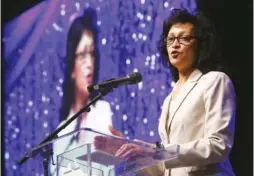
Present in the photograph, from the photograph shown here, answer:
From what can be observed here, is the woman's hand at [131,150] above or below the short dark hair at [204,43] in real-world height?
below

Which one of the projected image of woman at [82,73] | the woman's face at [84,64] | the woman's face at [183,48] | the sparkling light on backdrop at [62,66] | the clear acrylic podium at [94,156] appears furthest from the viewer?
the woman's face at [84,64]

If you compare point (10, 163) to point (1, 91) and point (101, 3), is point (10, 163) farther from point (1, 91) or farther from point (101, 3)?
point (101, 3)

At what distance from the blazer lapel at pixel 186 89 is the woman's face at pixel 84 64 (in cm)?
131

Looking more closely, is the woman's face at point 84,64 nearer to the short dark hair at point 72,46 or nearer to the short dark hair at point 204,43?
the short dark hair at point 72,46

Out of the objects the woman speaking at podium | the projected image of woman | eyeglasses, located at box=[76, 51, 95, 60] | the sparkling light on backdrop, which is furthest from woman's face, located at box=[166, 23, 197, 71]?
eyeglasses, located at box=[76, 51, 95, 60]

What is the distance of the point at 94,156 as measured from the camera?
6.00ft

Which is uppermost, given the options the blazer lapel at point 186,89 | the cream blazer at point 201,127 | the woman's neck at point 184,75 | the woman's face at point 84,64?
the woman's face at point 84,64

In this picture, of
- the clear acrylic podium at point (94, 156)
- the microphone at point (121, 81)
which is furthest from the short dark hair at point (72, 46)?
the clear acrylic podium at point (94, 156)

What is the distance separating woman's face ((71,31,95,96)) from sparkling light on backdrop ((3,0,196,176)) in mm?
90

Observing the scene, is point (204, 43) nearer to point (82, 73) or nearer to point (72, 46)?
point (82, 73)

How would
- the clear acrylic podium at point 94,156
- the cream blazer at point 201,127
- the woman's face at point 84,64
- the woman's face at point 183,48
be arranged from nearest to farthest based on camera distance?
1. the clear acrylic podium at point 94,156
2. the cream blazer at point 201,127
3. the woman's face at point 183,48
4. the woman's face at point 84,64

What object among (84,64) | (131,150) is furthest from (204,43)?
(84,64)

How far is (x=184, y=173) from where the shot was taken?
6.98ft

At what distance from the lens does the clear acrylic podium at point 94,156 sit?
179cm
